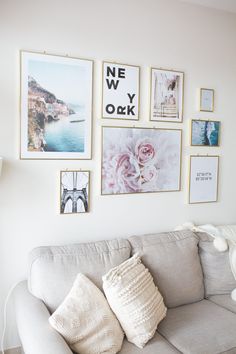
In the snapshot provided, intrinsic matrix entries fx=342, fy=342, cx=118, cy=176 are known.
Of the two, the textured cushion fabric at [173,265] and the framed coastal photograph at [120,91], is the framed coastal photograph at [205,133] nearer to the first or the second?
the framed coastal photograph at [120,91]

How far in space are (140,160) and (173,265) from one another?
0.82 metres

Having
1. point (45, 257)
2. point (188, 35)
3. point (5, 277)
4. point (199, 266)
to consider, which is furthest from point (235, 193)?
point (5, 277)

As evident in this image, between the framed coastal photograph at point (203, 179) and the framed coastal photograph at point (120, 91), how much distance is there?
699mm

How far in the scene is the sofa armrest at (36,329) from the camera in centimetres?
154

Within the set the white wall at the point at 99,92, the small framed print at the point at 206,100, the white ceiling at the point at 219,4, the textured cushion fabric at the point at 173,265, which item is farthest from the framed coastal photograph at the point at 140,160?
the white ceiling at the point at 219,4

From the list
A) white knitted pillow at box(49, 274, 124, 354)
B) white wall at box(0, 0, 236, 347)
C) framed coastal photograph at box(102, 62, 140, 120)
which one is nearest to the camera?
white knitted pillow at box(49, 274, 124, 354)

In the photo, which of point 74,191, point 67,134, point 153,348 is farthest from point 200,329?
point 67,134

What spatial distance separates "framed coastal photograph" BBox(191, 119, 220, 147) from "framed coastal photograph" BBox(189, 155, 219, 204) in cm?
12

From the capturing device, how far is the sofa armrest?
Answer: 1.54 meters

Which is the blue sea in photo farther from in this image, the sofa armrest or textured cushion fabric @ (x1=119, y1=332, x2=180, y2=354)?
textured cushion fabric @ (x1=119, y1=332, x2=180, y2=354)

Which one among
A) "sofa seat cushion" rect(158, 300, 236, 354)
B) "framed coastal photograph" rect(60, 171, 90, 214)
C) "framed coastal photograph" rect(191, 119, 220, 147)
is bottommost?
"sofa seat cushion" rect(158, 300, 236, 354)

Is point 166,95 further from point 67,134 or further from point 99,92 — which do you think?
point 67,134

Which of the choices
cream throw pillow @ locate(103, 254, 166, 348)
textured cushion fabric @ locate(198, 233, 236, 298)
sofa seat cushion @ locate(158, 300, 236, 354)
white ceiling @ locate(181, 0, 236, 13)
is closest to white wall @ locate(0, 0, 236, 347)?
white ceiling @ locate(181, 0, 236, 13)

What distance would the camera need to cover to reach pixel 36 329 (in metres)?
1.68
